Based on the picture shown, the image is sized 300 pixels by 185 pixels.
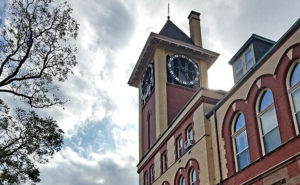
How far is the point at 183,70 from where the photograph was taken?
125 ft

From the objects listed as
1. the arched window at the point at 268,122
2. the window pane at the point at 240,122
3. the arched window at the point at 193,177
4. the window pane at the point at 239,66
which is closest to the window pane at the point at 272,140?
the arched window at the point at 268,122

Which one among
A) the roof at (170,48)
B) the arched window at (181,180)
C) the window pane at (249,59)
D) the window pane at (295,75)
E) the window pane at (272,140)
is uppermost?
the roof at (170,48)

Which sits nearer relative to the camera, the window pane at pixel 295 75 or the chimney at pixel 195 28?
the window pane at pixel 295 75

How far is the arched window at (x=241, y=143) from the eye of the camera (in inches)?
711

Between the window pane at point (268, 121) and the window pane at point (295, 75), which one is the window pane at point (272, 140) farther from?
the window pane at point (295, 75)

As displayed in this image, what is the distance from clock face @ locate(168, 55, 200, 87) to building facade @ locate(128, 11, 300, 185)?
7.0 inches

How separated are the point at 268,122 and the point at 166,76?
20.8m

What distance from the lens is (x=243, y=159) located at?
59.7 ft

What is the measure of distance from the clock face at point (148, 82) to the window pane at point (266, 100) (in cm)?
2124

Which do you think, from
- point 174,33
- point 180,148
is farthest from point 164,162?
point 174,33

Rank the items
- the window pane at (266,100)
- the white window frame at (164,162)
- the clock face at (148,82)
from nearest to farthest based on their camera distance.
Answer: the window pane at (266,100)
the white window frame at (164,162)
the clock face at (148,82)

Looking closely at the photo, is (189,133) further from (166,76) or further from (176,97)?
(166,76)

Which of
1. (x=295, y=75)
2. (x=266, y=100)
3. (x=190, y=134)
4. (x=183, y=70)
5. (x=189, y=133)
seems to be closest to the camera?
(x=295, y=75)

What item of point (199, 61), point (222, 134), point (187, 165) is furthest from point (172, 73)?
point (222, 134)
